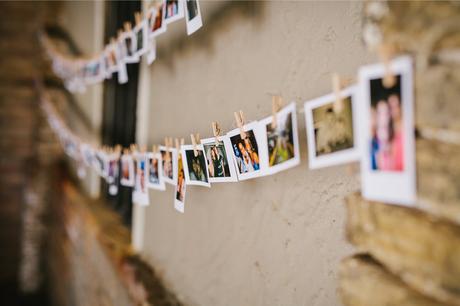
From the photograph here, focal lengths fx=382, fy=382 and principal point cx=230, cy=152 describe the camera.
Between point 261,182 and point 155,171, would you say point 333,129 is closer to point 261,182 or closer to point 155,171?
point 261,182

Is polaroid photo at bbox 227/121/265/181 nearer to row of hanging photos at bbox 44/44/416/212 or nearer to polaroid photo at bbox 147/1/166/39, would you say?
row of hanging photos at bbox 44/44/416/212

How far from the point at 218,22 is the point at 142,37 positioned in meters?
0.27

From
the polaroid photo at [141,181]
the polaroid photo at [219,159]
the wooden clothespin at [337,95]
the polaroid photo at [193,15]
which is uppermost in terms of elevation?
the polaroid photo at [193,15]

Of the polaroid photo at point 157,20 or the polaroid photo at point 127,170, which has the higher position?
the polaroid photo at point 157,20

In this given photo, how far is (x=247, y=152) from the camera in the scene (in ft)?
2.73

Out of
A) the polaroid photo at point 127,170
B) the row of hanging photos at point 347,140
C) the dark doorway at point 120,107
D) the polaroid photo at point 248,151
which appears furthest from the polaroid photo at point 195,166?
the dark doorway at point 120,107

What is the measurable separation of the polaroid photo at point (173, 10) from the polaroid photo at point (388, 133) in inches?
26.3

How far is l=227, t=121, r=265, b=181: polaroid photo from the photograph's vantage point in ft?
2.62

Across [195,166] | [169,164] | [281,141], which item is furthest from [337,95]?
[169,164]

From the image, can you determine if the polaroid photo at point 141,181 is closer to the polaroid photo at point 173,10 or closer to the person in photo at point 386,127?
the polaroid photo at point 173,10

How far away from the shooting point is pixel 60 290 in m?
3.92

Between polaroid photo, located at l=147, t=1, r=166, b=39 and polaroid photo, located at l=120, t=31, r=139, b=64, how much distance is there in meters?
0.19

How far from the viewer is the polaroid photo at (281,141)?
2.36 ft

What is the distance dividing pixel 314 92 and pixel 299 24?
0.55ft
